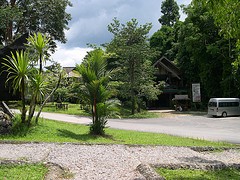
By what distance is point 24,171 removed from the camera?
5.54 m

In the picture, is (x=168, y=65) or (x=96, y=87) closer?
(x=96, y=87)

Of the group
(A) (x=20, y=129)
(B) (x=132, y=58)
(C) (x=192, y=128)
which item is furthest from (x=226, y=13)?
(B) (x=132, y=58)

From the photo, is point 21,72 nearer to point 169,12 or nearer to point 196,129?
Result: point 196,129

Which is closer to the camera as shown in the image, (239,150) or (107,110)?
(239,150)

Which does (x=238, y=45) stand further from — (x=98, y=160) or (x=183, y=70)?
(x=183, y=70)

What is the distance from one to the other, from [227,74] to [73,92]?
2384cm

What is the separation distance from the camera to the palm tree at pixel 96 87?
12.0 metres

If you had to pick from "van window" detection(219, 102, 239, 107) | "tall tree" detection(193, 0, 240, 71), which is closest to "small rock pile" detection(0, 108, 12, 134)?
"tall tree" detection(193, 0, 240, 71)

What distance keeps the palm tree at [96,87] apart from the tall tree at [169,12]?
2060 inches

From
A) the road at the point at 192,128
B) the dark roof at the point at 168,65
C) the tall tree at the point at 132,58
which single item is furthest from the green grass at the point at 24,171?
the dark roof at the point at 168,65

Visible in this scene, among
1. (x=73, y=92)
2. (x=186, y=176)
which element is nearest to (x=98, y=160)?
(x=186, y=176)

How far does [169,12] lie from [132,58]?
129 ft

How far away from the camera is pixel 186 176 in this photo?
5.66 m

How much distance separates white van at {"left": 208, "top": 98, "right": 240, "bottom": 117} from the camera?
26609 millimetres
